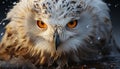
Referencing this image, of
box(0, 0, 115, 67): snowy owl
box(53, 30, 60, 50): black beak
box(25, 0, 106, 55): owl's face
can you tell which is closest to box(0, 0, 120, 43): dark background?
box(0, 0, 115, 67): snowy owl

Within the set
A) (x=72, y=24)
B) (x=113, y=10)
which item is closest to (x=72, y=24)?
(x=72, y=24)

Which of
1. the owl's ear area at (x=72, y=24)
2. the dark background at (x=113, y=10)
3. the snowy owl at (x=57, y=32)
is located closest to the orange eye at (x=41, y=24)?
the snowy owl at (x=57, y=32)

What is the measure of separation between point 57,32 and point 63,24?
0.13m

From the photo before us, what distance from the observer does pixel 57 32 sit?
7.43 m

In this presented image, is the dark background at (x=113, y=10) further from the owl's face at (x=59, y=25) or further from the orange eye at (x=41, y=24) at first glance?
the orange eye at (x=41, y=24)

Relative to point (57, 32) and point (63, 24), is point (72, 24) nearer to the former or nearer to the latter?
point (63, 24)

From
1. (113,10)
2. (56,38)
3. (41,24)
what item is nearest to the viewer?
(56,38)

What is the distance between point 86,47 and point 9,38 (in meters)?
0.77

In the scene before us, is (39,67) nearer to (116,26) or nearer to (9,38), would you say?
(9,38)

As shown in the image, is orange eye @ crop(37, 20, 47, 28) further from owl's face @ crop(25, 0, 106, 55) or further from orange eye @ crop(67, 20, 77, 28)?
orange eye @ crop(67, 20, 77, 28)

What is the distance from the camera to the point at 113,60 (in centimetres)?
797

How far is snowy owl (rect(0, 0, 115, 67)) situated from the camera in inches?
298

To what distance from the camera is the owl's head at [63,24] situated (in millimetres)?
7539

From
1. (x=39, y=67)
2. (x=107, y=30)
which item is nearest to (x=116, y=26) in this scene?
(x=107, y=30)
